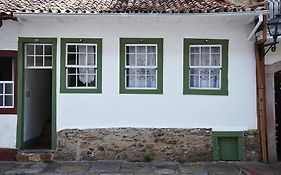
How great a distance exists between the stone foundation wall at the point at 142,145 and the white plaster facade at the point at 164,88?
221 millimetres

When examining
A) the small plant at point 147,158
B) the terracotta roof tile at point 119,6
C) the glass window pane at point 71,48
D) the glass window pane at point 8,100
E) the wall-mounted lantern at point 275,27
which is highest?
the terracotta roof tile at point 119,6

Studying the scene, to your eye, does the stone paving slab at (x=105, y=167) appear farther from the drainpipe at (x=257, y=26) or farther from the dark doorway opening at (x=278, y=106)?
the drainpipe at (x=257, y=26)

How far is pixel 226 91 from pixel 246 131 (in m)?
1.24

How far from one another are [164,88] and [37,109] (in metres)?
4.41

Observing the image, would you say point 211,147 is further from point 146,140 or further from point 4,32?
point 4,32

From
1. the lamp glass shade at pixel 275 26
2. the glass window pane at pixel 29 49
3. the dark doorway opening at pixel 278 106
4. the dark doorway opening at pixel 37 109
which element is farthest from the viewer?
the dark doorway opening at pixel 37 109

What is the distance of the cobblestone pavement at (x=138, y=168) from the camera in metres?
8.59

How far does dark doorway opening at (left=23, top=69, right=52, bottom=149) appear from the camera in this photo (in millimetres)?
10352

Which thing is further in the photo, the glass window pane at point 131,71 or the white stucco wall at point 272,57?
the glass window pane at point 131,71

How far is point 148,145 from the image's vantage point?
31.7ft

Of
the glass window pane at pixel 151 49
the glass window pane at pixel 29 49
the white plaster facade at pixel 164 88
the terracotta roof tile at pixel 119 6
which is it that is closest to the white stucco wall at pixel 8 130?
the white plaster facade at pixel 164 88

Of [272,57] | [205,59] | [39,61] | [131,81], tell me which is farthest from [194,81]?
[39,61]

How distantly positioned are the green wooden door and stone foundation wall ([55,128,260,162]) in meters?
0.27

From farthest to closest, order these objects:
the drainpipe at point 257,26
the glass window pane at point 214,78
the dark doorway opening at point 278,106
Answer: the dark doorway opening at point 278,106 < the glass window pane at point 214,78 < the drainpipe at point 257,26
